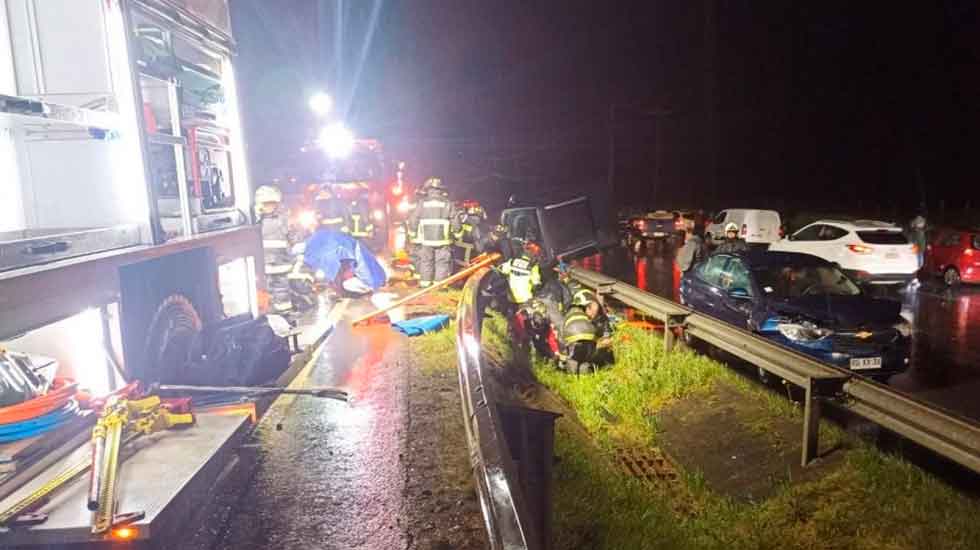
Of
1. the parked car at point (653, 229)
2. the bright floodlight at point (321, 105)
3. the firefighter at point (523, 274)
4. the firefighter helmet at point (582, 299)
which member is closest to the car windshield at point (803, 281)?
the firefighter helmet at point (582, 299)

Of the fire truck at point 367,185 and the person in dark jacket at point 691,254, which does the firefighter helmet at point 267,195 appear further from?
the person in dark jacket at point 691,254

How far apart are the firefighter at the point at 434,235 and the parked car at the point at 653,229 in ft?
40.0

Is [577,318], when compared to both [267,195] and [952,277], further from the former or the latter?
[952,277]

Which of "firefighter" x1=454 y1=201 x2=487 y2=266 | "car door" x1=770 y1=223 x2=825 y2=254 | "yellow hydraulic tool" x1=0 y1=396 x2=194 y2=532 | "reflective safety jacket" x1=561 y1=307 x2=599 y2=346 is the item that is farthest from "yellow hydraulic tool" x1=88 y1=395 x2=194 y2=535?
"car door" x1=770 y1=223 x2=825 y2=254

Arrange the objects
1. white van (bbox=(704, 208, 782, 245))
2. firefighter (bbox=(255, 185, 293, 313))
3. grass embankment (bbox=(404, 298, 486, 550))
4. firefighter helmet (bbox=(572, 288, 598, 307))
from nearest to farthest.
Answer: grass embankment (bbox=(404, 298, 486, 550)) < firefighter helmet (bbox=(572, 288, 598, 307)) < firefighter (bbox=(255, 185, 293, 313)) < white van (bbox=(704, 208, 782, 245))

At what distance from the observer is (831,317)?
728cm

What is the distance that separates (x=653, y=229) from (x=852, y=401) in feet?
56.4

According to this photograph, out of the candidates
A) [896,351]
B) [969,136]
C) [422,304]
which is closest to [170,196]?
[422,304]

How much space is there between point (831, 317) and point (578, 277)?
4124 millimetres

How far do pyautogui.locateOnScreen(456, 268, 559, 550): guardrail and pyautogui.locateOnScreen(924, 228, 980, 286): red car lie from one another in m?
14.5

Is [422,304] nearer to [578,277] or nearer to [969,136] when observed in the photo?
[578,277]

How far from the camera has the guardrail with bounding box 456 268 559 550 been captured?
7.14 feet

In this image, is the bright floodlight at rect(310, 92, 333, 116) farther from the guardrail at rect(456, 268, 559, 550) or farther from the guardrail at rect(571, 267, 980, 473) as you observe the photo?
the guardrail at rect(456, 268, 559, 550)

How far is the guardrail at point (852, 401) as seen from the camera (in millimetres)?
4172
